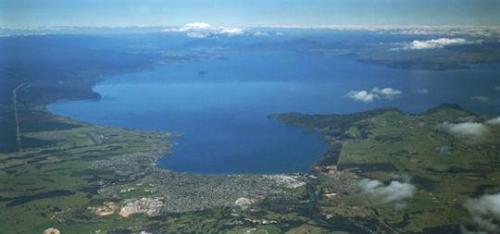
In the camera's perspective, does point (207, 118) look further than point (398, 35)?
No

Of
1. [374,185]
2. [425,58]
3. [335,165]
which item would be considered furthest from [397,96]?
[374,185]

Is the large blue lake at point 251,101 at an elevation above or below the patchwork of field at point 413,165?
below

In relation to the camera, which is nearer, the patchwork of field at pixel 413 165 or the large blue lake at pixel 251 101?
the patchwork of field at pixel 413 165

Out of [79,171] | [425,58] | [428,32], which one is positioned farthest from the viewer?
[428,32]

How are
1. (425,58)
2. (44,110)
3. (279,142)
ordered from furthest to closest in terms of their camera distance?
1. (425,58)
2. (44,110)
3. (279,142)

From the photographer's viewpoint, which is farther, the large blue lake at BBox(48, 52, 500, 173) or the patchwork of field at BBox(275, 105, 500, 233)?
the large blue lake at BBox(48, 52, 500, 173)

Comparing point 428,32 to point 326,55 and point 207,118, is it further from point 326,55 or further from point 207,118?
point 207,118

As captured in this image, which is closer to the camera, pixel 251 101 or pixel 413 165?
pixel 413 165

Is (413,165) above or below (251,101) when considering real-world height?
above
